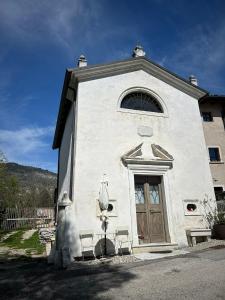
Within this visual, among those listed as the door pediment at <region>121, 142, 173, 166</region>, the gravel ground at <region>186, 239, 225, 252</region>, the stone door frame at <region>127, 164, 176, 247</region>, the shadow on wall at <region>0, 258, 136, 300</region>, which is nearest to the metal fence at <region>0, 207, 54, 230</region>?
the stone door frame at <region>127, 164, 176, 247</region>

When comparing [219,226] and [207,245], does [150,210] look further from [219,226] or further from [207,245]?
[219,226]

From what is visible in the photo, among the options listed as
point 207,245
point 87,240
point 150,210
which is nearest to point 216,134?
point 150,210

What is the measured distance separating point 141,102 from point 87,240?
6216 mm

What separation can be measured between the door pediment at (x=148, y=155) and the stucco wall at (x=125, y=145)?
266 millimetres

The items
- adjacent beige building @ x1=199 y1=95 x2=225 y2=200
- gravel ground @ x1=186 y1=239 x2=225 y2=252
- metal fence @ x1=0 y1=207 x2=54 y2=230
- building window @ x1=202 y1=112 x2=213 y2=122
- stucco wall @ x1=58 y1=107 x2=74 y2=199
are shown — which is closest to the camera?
gravel ground @ x1=186 y1=239 x2=225 y2=252

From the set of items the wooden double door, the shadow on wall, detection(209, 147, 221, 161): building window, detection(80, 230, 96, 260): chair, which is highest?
detection(209, 147, 221, 161): building window

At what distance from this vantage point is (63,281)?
5781mm

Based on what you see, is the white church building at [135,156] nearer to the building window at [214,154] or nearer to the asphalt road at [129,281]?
the asphalt road at [129,281]

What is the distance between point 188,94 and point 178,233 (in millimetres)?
6352

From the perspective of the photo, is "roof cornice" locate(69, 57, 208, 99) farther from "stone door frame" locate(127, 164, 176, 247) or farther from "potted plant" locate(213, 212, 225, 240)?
"potted plant" locate(213, 212, 225, 240)

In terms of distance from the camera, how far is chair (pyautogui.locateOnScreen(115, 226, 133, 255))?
29.5ft

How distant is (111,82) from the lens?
11.2 meters

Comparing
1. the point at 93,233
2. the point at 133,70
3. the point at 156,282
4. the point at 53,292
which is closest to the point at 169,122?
the point at 133,70

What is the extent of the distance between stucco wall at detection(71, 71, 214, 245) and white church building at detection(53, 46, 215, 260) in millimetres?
33
